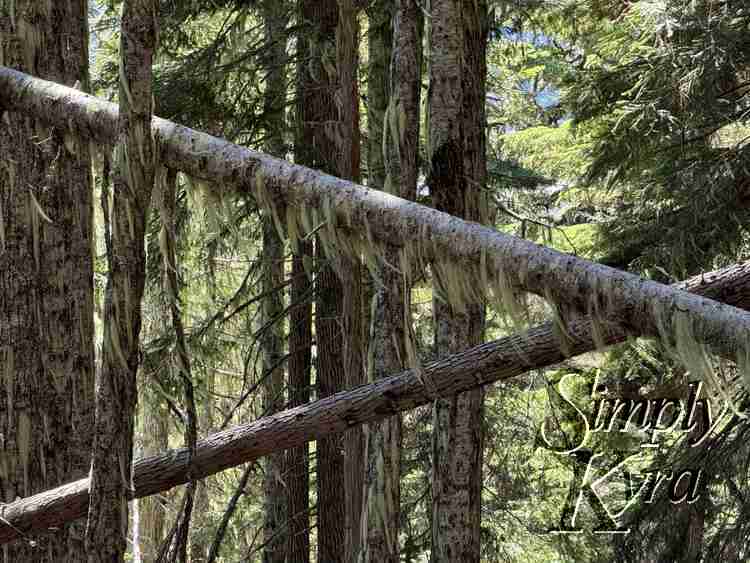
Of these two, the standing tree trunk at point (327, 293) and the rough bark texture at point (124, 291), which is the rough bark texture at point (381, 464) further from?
the rough bark texture at point (124, 291)

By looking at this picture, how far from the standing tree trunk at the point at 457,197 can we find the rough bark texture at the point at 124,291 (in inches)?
90.9

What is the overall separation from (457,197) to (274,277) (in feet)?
16.8

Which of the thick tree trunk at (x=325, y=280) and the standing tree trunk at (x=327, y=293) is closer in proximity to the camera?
the standing tree trunk at (x=327, y=293)

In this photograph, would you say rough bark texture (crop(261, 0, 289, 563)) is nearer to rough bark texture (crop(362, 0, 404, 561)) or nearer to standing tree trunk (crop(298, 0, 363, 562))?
standing tree trunk (crop(298, 0, 363, 562))

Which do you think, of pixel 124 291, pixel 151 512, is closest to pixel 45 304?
pixel 124 291

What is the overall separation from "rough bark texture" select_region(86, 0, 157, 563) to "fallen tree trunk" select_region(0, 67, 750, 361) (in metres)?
0.15

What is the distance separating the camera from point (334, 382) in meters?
8.36

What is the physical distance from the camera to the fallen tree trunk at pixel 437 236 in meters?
2.54

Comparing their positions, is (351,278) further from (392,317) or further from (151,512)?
(151,512)

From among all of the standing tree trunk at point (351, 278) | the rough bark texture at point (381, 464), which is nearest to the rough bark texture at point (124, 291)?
the rough bark texture at point (381, 464)

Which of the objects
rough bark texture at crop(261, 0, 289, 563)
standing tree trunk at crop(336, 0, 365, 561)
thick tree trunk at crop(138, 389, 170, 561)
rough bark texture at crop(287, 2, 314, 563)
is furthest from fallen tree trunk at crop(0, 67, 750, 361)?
thick tree trunk at crop(138, 389, 170, 561)

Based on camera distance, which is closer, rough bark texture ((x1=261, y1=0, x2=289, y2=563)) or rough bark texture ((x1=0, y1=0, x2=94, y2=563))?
rough bark texture ((x1=0, y1=0, x2=94, y2=563))

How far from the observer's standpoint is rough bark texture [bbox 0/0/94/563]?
4.34 metres

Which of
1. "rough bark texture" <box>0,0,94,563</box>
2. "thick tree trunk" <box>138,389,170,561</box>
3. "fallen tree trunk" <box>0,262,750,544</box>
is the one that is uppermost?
"thick tree trunk" <box>138,389,170,561</box>
